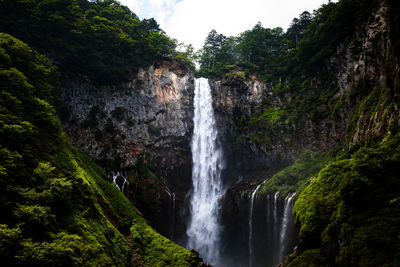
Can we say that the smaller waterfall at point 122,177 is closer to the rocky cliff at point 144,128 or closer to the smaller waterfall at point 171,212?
the rocky cliff at point 144,128

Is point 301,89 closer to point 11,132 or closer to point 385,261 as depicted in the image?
point 385,261

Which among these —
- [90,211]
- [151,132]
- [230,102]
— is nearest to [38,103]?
[90,211]

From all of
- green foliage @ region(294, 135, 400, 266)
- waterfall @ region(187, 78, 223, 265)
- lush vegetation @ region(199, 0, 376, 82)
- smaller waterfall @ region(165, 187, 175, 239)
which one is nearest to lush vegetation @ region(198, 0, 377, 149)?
lush vegetation @ region(199, 0, 376, 82)

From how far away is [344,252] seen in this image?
6.40m

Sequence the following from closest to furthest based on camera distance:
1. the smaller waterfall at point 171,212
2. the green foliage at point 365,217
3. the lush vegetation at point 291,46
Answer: the green foliage at point 365,217 < the lush vegetation at point 291,46 < the smaller waterfall at point 171,212

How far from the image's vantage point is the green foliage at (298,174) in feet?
56.7

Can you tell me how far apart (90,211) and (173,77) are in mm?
22324

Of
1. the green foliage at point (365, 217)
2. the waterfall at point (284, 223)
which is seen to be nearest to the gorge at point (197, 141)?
the green foliage at point (365, 217)

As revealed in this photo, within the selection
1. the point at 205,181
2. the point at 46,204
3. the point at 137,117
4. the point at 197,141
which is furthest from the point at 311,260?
the point at 197,141

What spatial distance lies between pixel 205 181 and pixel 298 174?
1175 centimetres

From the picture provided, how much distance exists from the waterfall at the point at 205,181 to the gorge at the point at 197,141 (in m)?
0.14

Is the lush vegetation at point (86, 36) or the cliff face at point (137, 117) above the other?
the lush vegetation at point (86, 36)

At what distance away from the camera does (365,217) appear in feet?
20.9

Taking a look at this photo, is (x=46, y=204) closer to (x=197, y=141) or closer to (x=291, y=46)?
(x=197, y=141)
